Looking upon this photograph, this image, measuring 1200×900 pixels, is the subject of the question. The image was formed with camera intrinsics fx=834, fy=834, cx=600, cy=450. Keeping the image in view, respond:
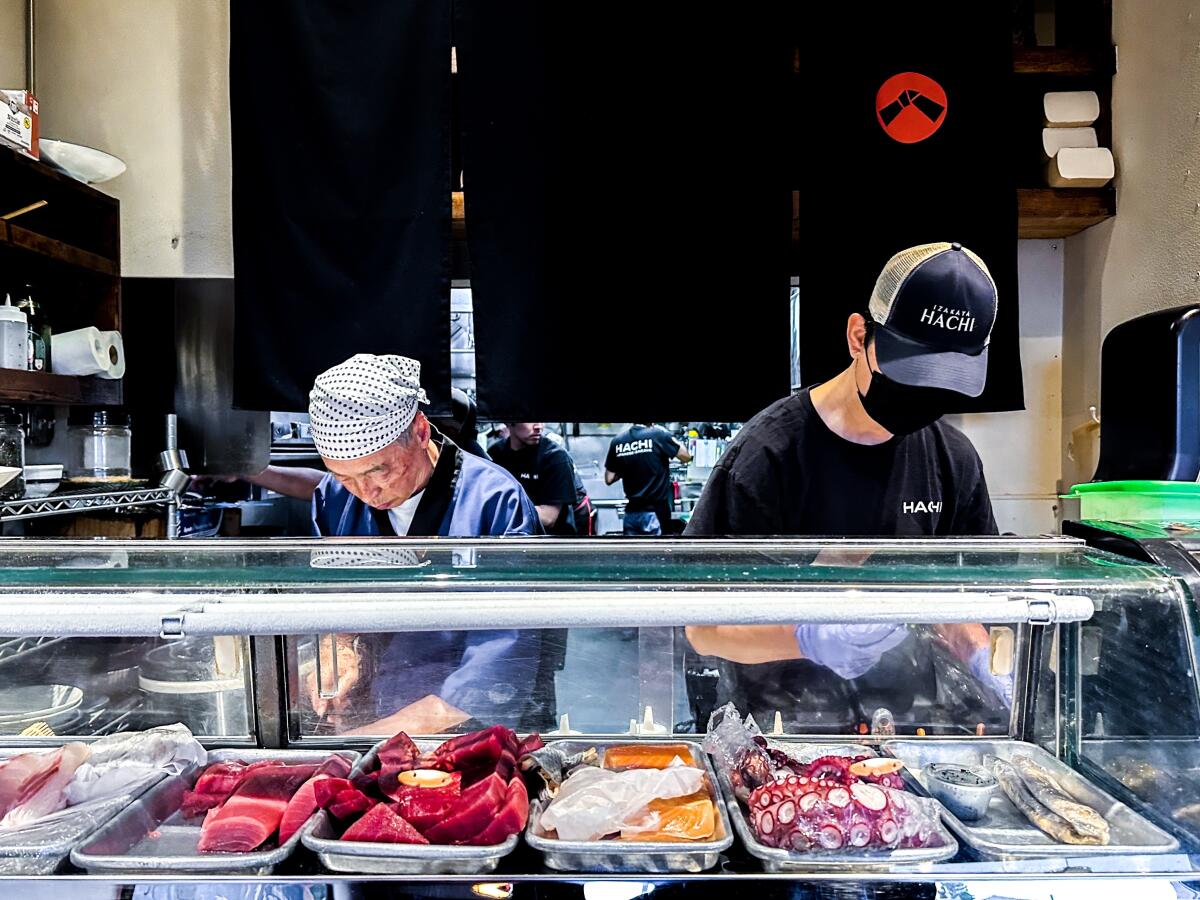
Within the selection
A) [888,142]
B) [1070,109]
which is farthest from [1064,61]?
[888,142]

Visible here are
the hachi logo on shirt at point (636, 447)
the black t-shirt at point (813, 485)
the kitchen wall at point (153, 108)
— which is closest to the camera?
the black t-shirt at point (813, 485)

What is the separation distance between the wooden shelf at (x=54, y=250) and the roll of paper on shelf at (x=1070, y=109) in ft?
12.4

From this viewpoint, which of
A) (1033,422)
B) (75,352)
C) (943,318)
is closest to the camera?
(943,318)

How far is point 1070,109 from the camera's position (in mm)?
3389

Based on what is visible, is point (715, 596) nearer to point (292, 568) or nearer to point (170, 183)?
point (292, 568)

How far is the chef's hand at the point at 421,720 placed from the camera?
5.43ft

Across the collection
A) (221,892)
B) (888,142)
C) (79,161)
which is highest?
(888,142)

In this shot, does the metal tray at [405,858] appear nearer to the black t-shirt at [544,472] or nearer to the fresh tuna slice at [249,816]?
the fresh tuna slice at [249,816]

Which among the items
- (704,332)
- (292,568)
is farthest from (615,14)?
(292,568)

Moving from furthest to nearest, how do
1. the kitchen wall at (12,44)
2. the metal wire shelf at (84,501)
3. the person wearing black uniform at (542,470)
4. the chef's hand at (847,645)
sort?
the person wearing black uniform at (542,470) < the kitchen wall at (12,44) < the metal wire shelf at (84,501) < the chef's hand at (847,645)

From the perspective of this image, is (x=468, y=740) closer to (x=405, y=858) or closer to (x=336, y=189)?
(x=405, y=858)

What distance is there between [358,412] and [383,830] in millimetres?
1311

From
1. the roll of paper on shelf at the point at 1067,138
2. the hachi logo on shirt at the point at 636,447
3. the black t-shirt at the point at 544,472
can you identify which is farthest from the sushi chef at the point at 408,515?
the hachi logo on shirt at the point at 636,447

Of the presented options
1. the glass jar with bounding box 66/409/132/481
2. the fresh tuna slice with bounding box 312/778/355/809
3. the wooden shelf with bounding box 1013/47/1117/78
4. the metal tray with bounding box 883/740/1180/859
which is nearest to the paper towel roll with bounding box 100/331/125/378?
the glass jar with bounding box 66/409/132/481
